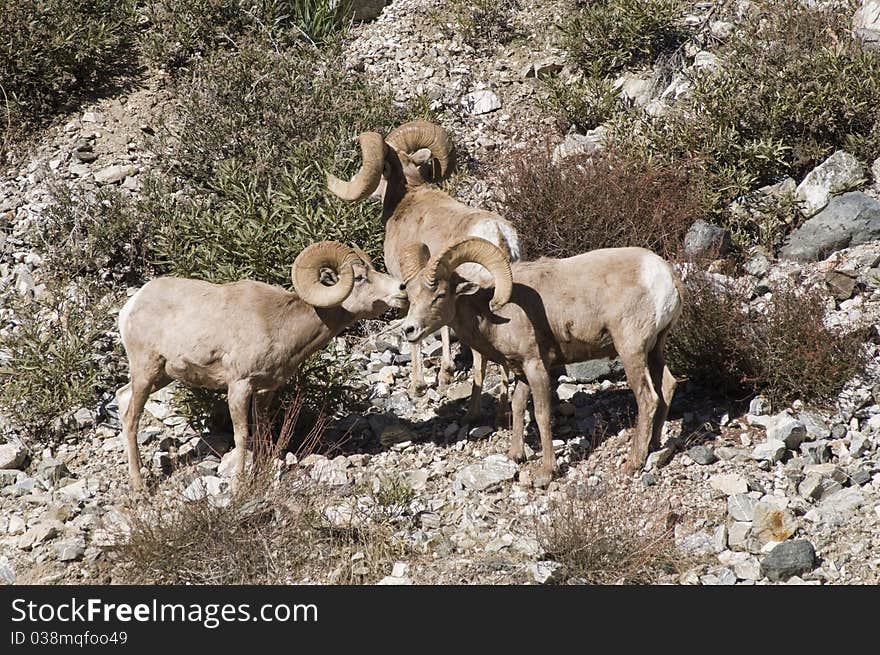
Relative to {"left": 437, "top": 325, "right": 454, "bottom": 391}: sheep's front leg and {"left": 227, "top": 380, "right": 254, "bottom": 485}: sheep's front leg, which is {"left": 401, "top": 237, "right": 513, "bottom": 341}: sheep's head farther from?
{"left": 437, "top": 325, "right": 454, "bottom": 391}: sheep's front leg

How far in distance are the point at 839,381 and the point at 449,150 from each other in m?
4.25

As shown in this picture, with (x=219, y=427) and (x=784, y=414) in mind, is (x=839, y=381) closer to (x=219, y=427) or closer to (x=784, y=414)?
(x=784, y=414)

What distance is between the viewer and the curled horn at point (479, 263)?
26.6 feet

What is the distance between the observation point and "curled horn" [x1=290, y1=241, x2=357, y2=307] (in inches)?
333

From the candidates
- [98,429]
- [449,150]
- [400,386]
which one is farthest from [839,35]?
[98,429]

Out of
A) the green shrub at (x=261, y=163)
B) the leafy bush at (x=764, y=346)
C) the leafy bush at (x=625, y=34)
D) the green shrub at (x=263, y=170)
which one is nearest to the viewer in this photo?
the leafy bush at (x=764, y=346)

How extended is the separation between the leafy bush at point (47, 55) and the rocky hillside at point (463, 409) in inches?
12.9

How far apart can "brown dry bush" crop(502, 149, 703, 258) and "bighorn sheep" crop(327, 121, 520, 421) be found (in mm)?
1268

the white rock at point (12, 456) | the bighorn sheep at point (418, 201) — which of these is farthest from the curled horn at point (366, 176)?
the white rock at point (12, 456)

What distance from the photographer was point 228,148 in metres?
13.3

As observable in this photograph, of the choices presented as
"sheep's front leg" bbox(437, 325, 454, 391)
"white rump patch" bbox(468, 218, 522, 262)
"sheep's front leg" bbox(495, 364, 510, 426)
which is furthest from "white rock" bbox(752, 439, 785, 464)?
"sheep's front leg" bbox(437, 325, 454, 391)

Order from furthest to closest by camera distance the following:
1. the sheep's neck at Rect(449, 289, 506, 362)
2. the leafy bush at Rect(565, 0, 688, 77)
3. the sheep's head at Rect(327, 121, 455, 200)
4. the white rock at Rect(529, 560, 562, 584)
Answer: the leafy bush at Rect(565, 0, 688, 77), the sheep's head at Rect(327, 121, 455, 200), the sheep's neck at Rect(449, 289, 506, 362), the white rock at Rect(529, 560, 562, 584)

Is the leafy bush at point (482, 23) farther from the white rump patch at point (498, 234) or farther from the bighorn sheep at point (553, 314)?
the bighorn sheep at point (553, 314)

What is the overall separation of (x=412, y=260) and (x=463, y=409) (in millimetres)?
1942
